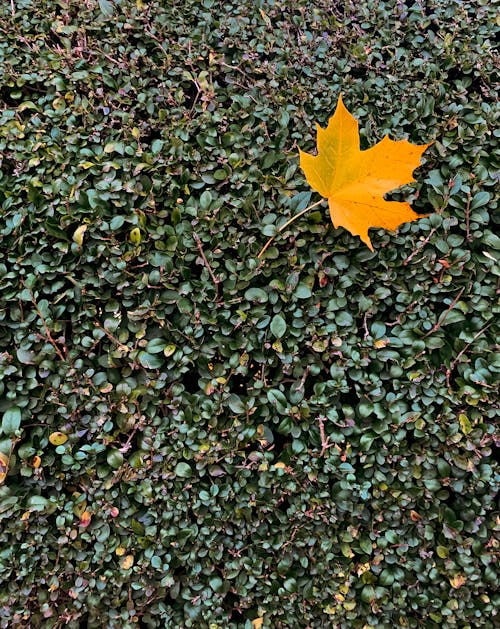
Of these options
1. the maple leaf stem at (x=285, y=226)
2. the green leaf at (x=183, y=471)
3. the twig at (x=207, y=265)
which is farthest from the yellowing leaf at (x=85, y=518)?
the maple leaf stem at (x=285, y=226)

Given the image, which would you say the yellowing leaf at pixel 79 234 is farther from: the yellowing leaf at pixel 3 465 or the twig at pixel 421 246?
the twig at pixel 421 246

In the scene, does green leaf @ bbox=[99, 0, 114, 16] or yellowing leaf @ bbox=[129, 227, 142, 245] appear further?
green leaf @ bbox=[99, 0, 114, 16]

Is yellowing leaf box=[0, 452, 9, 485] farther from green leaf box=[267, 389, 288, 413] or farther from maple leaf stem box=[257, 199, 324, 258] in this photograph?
maple leaf stem box=[257, 199, 324, 258]

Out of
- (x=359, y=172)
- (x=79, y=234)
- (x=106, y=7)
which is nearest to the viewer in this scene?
(x=359, y=172)

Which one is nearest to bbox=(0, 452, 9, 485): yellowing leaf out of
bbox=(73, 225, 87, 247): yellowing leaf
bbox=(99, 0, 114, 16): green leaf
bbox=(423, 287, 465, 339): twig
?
bbox=(73, 225, 87, 247): yellowing leaf

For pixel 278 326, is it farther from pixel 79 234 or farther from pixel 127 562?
pixel 127 562

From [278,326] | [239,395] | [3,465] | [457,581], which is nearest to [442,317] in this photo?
[278,326]

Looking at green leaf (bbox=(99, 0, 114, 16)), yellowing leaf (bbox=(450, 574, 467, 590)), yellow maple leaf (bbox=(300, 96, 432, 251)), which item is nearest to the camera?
yellow maple leaf (bbox=(300, 96, 432, 251))
